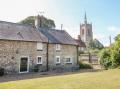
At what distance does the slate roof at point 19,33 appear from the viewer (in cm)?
2725

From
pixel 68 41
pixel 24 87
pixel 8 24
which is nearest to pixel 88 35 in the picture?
pixel 68 41

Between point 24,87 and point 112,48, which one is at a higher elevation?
point 112,48

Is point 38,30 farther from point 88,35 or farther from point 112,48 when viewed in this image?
point 88,35

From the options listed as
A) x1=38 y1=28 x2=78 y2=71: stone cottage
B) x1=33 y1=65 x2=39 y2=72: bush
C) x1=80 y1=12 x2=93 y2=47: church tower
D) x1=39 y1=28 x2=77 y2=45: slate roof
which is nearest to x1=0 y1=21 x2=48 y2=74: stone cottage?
x1=33 y1=65 x2=39 y2=72: bush

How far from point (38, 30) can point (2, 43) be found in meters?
9.27

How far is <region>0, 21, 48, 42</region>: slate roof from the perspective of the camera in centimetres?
2725

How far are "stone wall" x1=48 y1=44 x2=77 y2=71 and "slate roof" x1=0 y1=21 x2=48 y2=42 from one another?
250 centimetres

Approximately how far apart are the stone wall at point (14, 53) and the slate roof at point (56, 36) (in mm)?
4876

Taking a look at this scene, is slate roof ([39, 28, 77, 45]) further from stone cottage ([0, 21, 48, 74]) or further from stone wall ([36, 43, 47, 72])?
stone wall ([36, 43, 47, 72])

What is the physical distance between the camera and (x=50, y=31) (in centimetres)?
3634

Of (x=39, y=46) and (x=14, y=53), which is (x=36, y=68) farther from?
(x=14, y=53)

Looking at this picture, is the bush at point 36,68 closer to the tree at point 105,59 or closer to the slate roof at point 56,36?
the slate roof at point 56,36

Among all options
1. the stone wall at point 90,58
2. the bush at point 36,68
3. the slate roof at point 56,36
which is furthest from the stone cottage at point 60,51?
the stone wall at point 90,58

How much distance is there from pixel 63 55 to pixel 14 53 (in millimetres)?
10362
